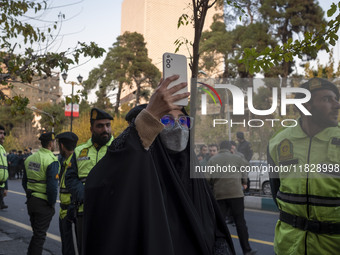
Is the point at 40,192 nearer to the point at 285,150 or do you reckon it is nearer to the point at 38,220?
the point at 38,220

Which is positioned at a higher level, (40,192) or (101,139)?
(101,139)

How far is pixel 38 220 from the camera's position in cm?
529

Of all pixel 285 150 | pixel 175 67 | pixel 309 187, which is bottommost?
pixel 309 187

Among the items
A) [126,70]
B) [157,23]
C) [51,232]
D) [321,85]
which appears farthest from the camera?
[157,23]

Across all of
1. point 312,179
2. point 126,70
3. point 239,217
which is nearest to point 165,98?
point 312,179

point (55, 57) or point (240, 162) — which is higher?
point (55, 57)

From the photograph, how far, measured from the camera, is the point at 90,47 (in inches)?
219

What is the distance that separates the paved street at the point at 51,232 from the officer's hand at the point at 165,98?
5233 mm

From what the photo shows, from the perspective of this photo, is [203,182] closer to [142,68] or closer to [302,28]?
[302,28]

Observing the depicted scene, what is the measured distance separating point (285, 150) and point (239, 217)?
11.5 feet

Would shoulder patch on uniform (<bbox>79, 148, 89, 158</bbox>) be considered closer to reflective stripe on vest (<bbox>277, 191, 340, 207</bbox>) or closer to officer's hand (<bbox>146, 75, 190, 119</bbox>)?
reflective stripe on vest (<bbox>277, 191, 340, 207</bbox>)

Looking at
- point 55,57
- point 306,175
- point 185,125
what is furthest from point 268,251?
point 185,125

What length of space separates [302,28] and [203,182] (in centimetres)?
2405

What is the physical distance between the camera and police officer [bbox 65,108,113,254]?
4105 millimetres
